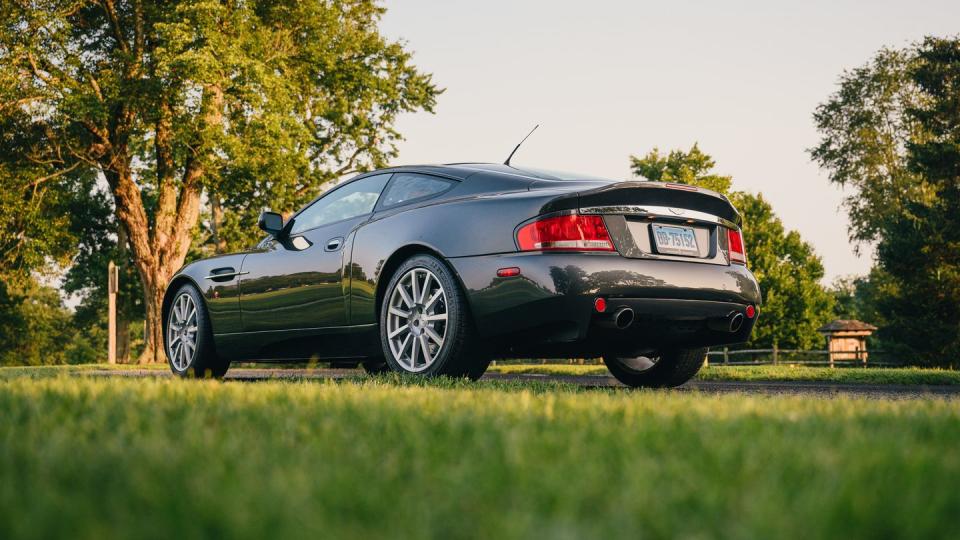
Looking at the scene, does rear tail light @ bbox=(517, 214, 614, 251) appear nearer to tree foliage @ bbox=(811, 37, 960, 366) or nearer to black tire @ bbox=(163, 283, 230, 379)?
black tire @ bbox=(163, 283, 230, 379)

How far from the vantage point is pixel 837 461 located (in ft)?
7.45

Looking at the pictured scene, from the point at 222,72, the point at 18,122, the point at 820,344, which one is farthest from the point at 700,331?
the point at 820,344

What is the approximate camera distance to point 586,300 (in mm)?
5379

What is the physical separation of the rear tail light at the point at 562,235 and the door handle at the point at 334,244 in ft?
5.85

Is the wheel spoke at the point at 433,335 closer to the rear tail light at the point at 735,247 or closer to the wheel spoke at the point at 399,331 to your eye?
the wheel spoke at the point at 399,331

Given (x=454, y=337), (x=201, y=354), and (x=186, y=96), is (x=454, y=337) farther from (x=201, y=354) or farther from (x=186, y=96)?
(x=186, y=96)

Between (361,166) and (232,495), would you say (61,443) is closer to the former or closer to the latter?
(232,495)

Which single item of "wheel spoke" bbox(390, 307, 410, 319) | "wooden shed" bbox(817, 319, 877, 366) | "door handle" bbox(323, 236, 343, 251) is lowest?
"wooden shed" bbox(817, 319, 877, 366)

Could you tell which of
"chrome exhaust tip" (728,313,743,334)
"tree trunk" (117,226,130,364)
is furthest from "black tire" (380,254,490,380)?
"tree trunk" (117,226,130,364)

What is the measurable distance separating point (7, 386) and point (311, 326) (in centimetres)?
267

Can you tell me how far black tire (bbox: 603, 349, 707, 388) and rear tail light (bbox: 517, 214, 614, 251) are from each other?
172 cm

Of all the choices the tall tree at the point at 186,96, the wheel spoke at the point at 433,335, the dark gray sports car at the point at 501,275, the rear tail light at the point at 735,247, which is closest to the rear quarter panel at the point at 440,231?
the dark gray sports car at the point at 501,275

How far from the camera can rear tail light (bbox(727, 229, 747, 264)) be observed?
6.38m

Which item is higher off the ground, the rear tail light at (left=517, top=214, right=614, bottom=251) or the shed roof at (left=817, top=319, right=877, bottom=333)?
the rear tail light at (left=517, top=214, right=614, bottom=251)
